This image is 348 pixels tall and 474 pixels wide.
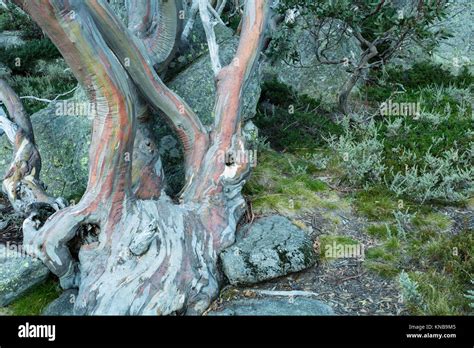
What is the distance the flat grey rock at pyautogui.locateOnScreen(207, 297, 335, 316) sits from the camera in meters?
4.82

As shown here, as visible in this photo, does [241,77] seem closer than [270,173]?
Yes

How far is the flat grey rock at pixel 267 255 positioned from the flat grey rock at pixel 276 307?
0.29 meters

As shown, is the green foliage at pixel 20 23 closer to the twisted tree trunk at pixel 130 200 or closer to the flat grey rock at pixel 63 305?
the twisted tree trunk at pixel 130 200

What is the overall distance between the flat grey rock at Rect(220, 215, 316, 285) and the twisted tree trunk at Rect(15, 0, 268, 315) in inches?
6.9

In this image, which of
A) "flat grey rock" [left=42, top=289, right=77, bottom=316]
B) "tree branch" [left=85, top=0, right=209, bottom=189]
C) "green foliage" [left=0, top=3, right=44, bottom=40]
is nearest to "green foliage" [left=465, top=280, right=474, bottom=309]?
"tree branch" [left=85, top=0, right=209, bottom=189]

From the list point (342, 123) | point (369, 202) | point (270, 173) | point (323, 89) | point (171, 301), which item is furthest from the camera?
point (323, 89)

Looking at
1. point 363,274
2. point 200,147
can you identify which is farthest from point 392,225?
point 200,147

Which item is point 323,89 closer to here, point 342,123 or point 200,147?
point 342,123

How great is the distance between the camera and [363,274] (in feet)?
17.7

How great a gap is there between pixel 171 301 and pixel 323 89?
20.0ft

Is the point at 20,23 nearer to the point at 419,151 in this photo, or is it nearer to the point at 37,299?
the point at 37,299

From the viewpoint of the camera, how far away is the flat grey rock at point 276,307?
190 inches

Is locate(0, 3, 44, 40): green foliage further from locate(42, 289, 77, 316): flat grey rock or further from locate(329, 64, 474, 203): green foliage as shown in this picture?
locate(42, 289, 77, 316): flat grey rock

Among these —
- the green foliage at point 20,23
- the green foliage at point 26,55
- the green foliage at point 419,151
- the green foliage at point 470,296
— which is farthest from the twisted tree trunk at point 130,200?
the green foliage at point 20,23
